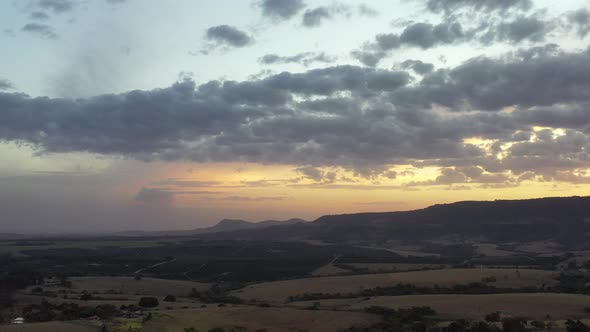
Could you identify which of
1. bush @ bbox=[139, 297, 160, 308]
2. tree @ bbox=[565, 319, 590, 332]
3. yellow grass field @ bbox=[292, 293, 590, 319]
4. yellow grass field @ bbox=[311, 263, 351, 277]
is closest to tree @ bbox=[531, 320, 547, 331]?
tree @ bbox=[565, 319, 590, 332]

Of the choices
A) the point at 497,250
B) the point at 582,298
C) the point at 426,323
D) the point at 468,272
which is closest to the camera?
the point at 426,323

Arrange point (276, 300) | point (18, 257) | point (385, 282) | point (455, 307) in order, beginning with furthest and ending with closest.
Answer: point (18, 257)
point (385, 282)
point (276, 300)
point (455, 307)

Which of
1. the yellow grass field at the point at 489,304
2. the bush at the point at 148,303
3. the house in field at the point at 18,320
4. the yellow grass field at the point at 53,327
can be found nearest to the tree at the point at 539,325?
the yellow grass field at the point at 489,304

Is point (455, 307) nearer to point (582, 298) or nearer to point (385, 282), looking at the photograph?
point (582, 298)

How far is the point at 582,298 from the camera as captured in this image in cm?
6203

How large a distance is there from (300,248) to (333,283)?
103888 millimetres

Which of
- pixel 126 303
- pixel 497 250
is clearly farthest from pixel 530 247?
pixel 126 303

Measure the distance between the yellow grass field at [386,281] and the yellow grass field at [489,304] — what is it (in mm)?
15390

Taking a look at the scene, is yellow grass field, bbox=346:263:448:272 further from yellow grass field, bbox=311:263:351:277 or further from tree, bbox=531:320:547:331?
tree, bbox=531:320:547:331

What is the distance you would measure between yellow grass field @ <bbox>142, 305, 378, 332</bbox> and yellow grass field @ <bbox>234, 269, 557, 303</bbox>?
875 inches

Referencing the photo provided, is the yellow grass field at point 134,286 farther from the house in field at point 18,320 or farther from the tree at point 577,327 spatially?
the tree at point 577,327

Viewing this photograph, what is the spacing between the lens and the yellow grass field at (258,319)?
46.3 metres

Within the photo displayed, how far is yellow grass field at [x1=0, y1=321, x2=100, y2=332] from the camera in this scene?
43.8m

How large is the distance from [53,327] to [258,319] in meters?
17.7
